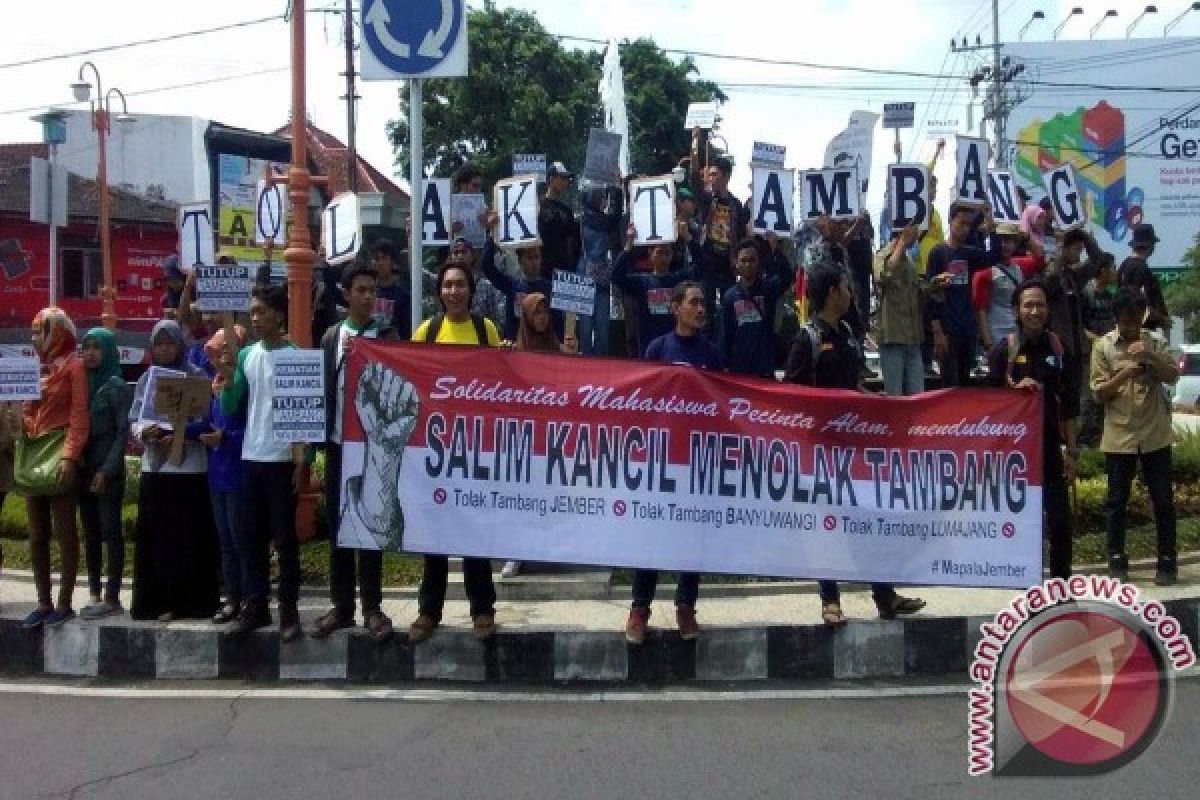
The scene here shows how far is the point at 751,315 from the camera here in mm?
8984

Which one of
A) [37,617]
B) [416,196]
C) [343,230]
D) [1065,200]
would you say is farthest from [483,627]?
[1065,200]

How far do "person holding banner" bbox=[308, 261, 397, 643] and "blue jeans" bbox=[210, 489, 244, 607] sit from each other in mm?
508

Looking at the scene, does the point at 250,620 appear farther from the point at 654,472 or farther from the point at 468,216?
the point at 468,216

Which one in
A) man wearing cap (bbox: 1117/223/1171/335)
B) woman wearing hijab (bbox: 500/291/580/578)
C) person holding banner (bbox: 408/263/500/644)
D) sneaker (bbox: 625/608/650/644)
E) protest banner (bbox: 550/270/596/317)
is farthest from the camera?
man wearing cap (bbox: 1117/223/1171/335)

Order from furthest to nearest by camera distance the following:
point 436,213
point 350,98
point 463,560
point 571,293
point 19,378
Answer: point 350,98
point 436,213
point 571,293
point 19,378
point 463,560

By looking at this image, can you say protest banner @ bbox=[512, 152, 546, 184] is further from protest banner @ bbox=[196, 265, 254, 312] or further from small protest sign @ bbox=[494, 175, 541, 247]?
protest banner @ bbox=[196, 265, 254, 312]

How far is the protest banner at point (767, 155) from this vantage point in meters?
9.63

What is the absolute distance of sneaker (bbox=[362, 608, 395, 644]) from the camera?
21.2 feet

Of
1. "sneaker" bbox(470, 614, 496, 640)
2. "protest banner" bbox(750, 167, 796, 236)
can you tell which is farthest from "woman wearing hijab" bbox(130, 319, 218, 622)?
"protest banner" bbox(750, 167, 796, 236)

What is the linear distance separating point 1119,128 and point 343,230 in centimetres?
5027

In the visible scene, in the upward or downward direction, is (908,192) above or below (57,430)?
above

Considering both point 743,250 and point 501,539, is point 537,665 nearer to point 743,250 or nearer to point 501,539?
point 501,539

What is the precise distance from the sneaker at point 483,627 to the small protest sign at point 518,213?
3443 mm

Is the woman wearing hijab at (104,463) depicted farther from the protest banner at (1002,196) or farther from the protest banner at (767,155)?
the protest banner at (1002,196)
